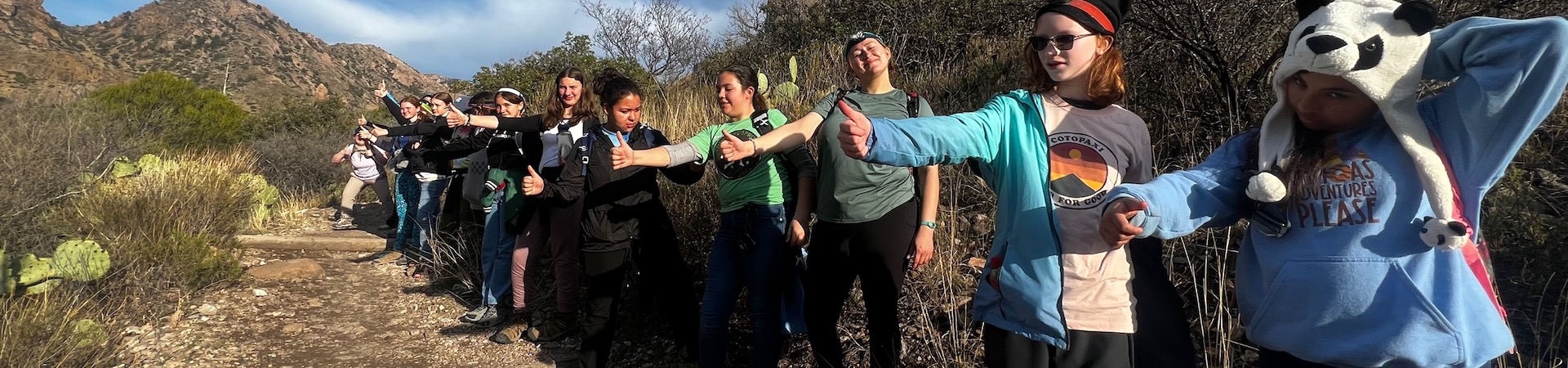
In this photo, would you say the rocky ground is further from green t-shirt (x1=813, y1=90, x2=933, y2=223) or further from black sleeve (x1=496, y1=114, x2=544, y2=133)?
green t-shirt (x1=813, y1=90, x2=933, y2=223)

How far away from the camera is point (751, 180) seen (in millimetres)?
2910


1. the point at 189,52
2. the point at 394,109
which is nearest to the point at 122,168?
the point at 394,109

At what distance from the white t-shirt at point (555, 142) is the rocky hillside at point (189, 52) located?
25529 mm

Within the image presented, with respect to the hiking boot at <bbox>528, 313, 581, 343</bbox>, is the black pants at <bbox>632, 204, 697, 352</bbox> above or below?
above

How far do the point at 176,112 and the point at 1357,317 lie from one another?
14.8 metres

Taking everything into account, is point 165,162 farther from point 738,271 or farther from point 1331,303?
point 1331,303

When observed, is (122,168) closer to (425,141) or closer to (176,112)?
(425,141)

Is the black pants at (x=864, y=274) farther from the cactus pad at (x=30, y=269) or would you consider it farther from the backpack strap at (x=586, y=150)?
the cactus pad at (x=30, y=269)

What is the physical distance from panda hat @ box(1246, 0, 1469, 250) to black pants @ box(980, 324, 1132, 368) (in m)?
0.53

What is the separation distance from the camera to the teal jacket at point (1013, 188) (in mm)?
1405

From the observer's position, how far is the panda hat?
117 centimetres

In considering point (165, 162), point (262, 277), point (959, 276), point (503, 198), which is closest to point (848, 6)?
point (503, 198)

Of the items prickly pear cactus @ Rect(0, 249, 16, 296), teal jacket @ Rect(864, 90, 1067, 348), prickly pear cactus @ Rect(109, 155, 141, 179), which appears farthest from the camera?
prickly pear cactus @ Rect(109, 155, 141, 179)

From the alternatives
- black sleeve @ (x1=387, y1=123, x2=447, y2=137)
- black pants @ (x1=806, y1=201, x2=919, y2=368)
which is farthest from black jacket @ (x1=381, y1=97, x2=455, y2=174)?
black pants @ (x1=806, y1=201, x2=919, y2=368)
